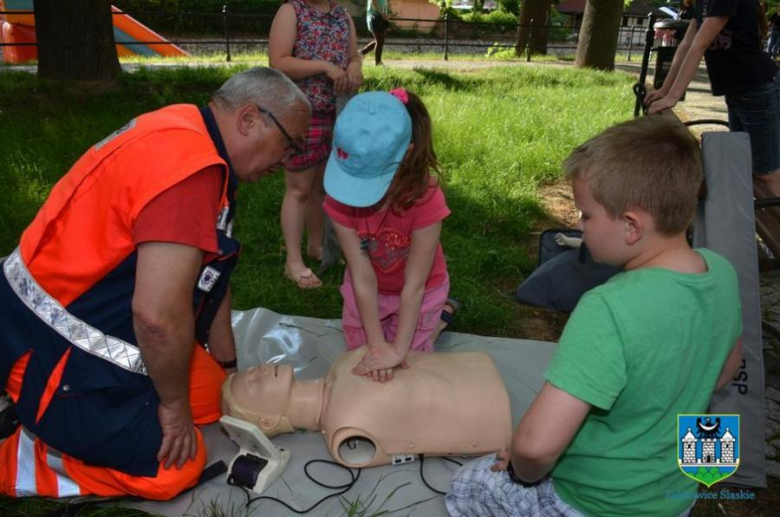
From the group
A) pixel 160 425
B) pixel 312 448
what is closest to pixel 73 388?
pixel 160 425

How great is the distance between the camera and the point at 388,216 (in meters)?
2.31

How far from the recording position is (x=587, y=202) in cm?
136

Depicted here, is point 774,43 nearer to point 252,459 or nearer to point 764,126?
point 764,126

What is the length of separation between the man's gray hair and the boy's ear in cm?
94

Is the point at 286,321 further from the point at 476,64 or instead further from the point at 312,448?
the point at 476,64

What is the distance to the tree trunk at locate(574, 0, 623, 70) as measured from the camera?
11.3 meters

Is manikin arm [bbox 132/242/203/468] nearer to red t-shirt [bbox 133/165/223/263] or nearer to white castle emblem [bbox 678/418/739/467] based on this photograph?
red t-shirt [bbox 133/165/223/263]

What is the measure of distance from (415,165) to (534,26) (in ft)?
44.6

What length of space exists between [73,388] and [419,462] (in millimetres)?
1079

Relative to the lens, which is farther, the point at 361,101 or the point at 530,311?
the point at 530,311

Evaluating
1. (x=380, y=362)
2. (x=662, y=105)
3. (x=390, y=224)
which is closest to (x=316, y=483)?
(x=380, y=362)

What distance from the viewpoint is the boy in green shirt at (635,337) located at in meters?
1.24

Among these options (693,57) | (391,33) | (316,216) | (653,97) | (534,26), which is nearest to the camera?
(693,57)

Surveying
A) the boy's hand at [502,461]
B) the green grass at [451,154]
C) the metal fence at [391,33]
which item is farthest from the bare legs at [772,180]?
the metal fence at [391,33]
